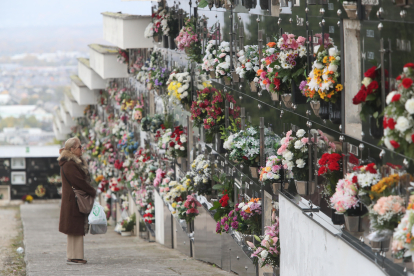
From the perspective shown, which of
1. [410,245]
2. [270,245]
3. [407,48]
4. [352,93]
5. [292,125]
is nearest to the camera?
[410,245]

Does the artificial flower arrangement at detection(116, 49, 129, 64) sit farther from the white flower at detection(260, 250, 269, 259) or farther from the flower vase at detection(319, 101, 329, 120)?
the flower vase at detection(319, 101, 329, 120)

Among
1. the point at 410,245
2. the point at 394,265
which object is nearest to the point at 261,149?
the point at 394,265

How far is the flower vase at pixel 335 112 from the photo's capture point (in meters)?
4.59

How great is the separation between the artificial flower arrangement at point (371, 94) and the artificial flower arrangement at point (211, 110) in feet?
12.9

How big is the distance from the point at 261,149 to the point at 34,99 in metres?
92.2

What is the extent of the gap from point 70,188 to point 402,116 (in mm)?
5588

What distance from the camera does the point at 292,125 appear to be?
591 centimetres

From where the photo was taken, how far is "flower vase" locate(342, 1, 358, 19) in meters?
4.23

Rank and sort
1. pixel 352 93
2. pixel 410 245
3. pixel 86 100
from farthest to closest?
pixel 86 100 < pixel 352 93 < pixel 410 245

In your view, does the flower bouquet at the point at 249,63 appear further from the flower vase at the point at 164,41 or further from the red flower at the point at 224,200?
the flower vase at the point at 164,41

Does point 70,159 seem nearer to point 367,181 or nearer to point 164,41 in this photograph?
point 164,41

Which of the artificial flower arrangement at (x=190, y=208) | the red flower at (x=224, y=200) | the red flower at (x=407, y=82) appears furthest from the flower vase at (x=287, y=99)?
the artificial flower arrangement at (x=190, y=208)

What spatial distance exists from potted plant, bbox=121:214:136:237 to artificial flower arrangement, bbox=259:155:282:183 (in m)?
12.5

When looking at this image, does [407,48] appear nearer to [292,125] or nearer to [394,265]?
[394,265]
